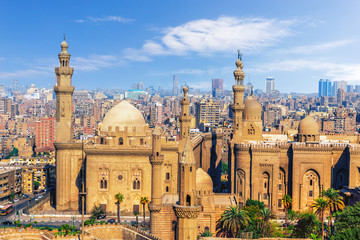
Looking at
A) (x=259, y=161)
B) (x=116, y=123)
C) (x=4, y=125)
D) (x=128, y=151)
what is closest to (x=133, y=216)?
(x=128, y=151)

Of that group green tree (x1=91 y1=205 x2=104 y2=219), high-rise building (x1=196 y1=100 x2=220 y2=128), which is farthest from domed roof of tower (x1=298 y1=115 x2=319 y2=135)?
high-rise building (x1=196 y1=100 x2=220 y2=128)

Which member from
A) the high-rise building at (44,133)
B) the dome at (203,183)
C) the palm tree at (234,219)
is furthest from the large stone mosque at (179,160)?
the high-rise building at (44,133)

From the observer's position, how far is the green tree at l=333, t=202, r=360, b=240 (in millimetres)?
32375

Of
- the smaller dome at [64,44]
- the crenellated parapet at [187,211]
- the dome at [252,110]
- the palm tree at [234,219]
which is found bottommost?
the palm tree at [234,219]

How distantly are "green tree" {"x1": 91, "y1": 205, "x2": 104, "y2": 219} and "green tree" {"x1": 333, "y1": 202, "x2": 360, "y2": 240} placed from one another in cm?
2579

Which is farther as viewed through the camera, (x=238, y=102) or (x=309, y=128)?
(x=238, y=102)

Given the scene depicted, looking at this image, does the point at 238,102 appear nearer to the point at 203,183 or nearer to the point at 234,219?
the point at 203,183

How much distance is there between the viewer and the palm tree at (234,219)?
3728 cm

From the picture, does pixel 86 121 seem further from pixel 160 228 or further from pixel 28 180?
pixel 160 228

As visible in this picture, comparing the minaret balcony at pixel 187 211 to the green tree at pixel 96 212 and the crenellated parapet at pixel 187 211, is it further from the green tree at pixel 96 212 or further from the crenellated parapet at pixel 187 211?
the green tree at pixel 96 212

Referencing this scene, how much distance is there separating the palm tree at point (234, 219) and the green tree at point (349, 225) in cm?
747

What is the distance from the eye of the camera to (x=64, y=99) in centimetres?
5419

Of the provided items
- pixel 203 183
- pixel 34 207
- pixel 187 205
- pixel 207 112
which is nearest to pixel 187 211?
pixel 187 205

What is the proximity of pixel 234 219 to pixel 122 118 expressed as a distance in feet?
71.3
